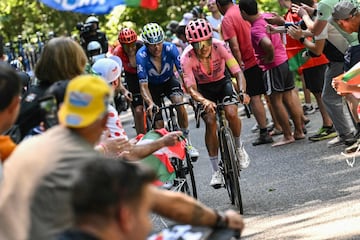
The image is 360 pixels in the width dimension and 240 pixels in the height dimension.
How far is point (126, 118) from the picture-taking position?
82.4ft

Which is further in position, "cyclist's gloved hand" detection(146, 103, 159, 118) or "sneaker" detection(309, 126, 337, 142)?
"sneaker" detection(309, 126, 337, 142)

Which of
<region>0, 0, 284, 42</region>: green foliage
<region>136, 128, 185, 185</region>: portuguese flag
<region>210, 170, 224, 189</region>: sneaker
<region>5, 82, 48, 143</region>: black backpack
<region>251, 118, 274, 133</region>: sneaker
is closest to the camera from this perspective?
<region>5, 82, 48, 143</region>: black backpack

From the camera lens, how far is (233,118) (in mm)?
11539

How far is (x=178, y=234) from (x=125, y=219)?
3.01 ft

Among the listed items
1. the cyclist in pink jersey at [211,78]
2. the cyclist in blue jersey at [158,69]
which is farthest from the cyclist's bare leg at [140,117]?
the cyclist in pink jersey at [211,78]

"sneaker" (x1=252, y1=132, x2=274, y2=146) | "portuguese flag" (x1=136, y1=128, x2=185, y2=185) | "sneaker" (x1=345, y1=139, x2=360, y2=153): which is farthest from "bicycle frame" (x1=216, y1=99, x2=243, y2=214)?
"sneaker" (x1=252, y1=132, x2=274, y2=146)

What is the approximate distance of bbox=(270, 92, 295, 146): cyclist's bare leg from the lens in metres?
15.2

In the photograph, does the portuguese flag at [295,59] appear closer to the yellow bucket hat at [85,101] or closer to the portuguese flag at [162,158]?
the portuguese flag at [162,158]

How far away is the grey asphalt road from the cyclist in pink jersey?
57cm

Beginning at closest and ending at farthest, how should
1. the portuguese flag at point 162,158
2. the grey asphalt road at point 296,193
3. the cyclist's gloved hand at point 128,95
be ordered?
1. the portuguese flag at point 162,158
2. the grey asphalt road at point 296,193
3. the cyclist's gloved hand at point 128,95

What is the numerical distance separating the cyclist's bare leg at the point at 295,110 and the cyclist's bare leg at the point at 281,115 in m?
0.07

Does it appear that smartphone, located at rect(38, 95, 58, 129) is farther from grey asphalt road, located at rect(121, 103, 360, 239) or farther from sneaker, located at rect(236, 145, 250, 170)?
sneaker, located at rect(236, 145, 250, 170)

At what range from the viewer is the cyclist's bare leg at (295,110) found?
50.0 feet

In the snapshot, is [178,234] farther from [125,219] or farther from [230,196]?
[230,196]
